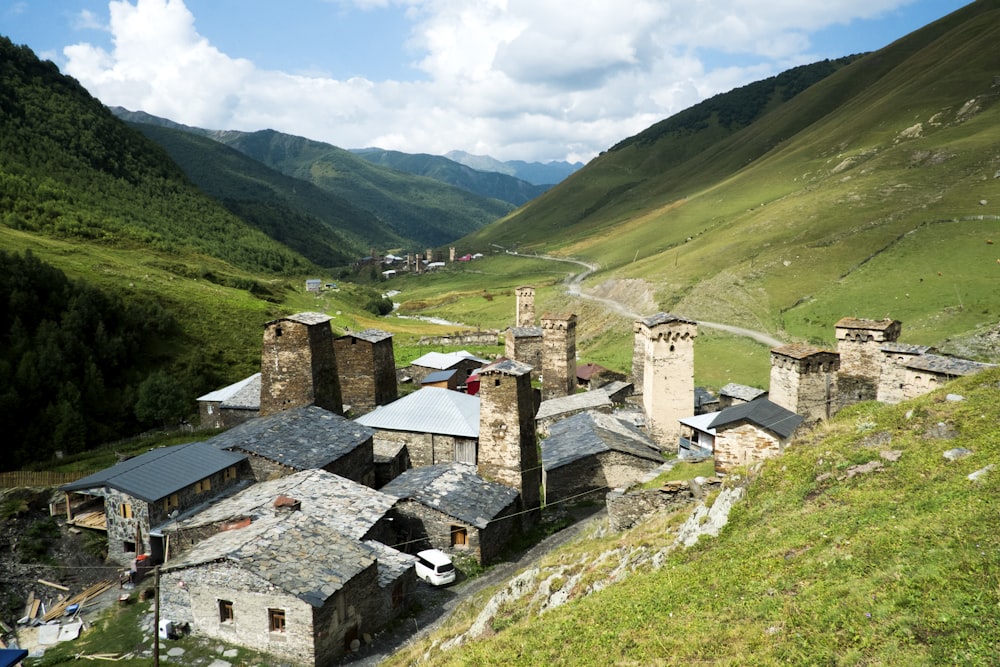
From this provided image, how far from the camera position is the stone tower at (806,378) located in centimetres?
2848

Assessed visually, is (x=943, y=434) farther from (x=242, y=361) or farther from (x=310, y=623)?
(x=242, y=361)

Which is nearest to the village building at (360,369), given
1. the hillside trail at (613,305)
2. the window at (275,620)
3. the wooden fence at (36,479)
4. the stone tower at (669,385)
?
the wooden fence at (36,479)

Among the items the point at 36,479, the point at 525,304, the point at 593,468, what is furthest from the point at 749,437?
the point at 525,304

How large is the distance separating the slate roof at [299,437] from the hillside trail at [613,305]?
116ft

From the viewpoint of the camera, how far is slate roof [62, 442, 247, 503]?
915 inches

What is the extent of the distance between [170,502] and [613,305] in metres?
67.1

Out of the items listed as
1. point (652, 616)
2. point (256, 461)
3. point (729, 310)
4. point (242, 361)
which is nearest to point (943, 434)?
point (652, 616)

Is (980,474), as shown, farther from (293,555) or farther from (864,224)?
(864,224)

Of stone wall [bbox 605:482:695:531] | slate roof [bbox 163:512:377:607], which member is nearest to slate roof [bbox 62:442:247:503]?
slate roof [bbox 163:512:377:607]

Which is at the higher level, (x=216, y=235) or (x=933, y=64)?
(x=933, y=64)

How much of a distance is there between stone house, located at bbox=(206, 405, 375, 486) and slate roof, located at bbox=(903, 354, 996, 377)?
91.3ft

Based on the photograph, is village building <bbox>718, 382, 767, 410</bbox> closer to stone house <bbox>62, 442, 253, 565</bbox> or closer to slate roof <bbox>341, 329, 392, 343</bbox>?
slate roof <bbox>341, 329, 392, 343</bbox>

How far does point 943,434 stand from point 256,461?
1006 inches

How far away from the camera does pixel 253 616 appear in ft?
58.1
